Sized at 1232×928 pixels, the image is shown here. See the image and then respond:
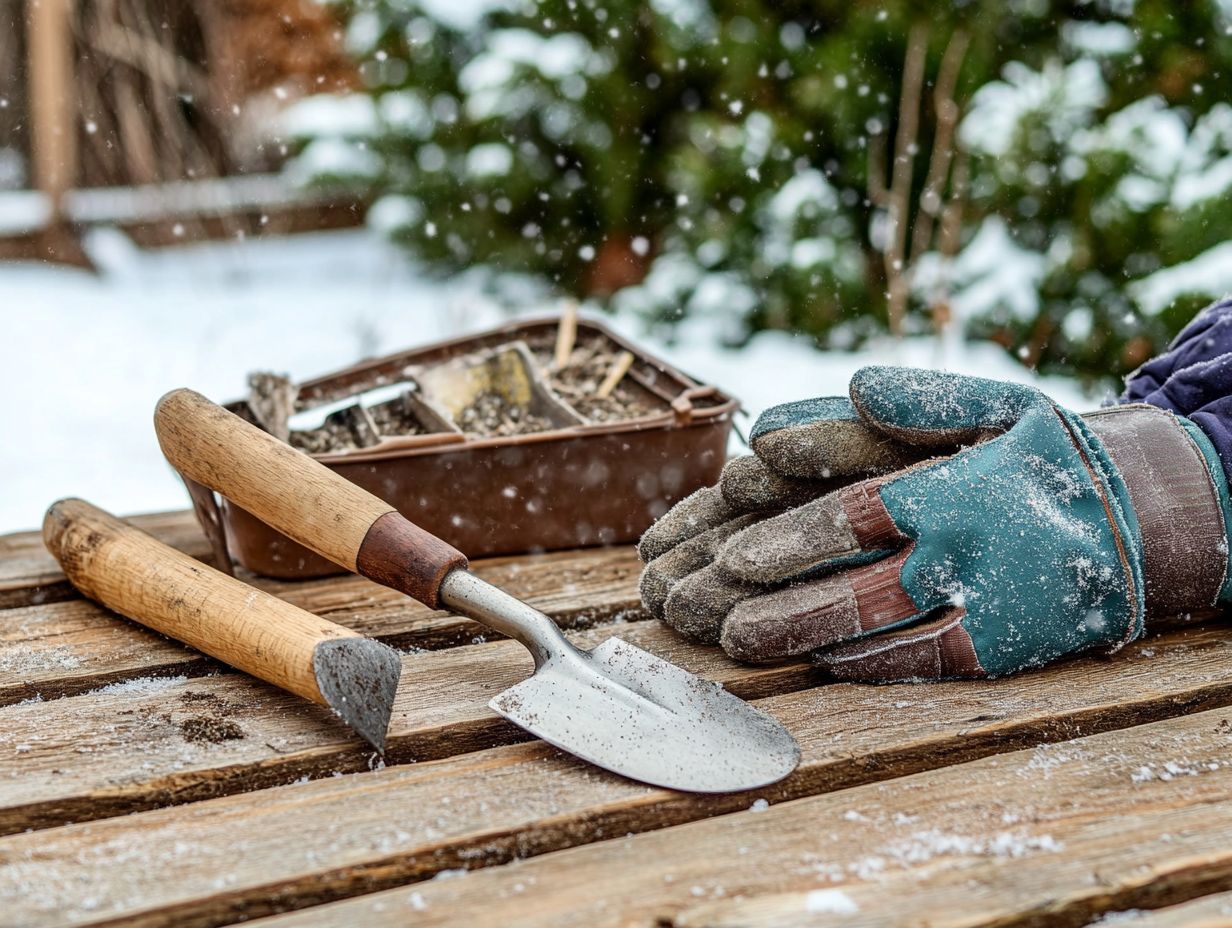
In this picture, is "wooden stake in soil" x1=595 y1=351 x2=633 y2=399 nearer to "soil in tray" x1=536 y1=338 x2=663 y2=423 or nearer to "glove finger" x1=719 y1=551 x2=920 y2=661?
"soil in tray" x1=536 y1=338 x2=663 y2=423

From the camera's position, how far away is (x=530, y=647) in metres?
1.16

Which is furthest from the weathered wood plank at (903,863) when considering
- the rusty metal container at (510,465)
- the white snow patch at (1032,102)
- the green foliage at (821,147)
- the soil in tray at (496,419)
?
the white snow patch at (1032,102)

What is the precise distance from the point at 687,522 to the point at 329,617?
46 centimetres

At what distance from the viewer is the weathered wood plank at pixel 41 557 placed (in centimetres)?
149

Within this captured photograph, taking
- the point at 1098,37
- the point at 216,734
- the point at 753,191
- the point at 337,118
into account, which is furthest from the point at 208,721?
the point at 337,118

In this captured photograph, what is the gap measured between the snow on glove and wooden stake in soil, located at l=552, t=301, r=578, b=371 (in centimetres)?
74

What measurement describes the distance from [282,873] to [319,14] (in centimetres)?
480

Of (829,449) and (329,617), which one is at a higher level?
(829,449)

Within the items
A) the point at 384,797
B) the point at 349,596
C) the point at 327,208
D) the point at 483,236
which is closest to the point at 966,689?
the point at 384,797

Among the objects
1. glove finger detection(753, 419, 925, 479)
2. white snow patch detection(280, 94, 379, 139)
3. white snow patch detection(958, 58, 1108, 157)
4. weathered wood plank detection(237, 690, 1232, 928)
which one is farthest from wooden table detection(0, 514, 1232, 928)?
white snow patch detection(280, 94, 379, 139)

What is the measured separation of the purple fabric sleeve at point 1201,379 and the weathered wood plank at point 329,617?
27.4 inches

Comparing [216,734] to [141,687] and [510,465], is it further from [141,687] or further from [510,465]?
[510,465]

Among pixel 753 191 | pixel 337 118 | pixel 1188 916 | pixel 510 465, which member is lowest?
pixel 1188 916

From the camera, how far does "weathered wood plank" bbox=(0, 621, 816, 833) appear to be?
989 millimetres
